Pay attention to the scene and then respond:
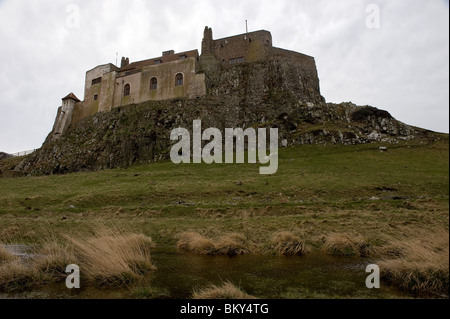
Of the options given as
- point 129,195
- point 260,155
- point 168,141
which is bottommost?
point 129,195

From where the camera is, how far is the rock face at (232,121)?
4988cm

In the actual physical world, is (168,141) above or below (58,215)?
above

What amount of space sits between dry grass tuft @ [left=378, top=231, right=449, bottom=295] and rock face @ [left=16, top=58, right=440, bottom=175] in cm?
4173

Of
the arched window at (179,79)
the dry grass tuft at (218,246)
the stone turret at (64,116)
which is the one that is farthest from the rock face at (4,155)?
the dry grass tuft at (218,246)

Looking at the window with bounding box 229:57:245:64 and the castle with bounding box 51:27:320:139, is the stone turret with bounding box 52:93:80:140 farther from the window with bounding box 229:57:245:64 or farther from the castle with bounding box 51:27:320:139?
the window with bounding box 229:57:245:64

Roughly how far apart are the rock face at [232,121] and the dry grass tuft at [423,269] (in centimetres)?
4173

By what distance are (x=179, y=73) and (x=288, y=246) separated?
59241 millimetres

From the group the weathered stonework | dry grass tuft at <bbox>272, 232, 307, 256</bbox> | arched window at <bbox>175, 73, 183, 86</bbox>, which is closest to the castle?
arched window at <bbox>175, 73, 183, 86</bbox>

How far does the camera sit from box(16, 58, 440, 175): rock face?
49.9 metres

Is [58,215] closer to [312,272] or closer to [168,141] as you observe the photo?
[312,272]

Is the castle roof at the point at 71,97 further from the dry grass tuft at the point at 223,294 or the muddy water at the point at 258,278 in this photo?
the dry grass tuft at the point at 223,294
